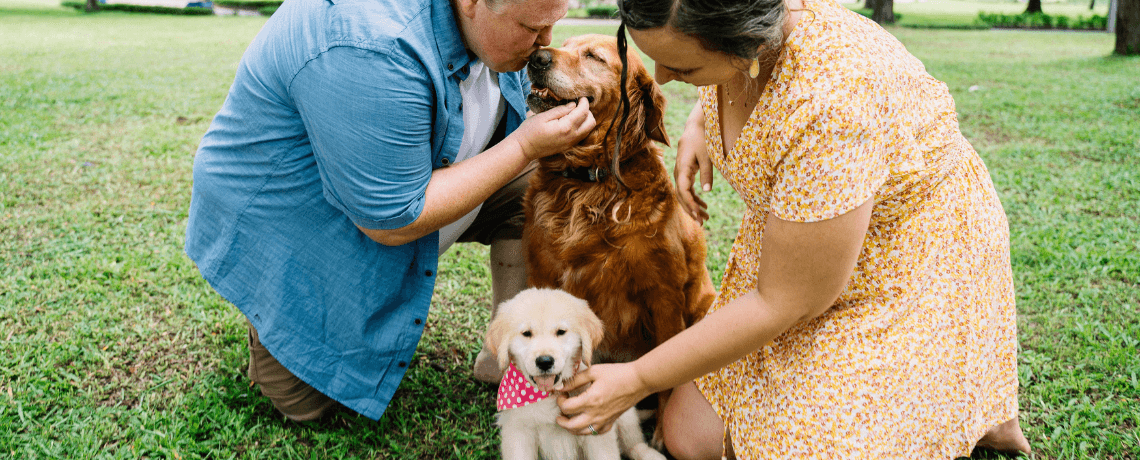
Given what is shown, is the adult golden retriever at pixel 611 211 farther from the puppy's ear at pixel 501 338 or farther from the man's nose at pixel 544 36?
the puppy's ear at pixel 501 338

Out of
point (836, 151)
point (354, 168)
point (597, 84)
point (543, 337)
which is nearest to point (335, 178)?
point (354, 168)

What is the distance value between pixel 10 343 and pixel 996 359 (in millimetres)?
3762

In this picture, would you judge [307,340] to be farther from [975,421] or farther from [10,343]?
[975,421]

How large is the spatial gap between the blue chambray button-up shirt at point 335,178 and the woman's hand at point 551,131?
0.75 feet

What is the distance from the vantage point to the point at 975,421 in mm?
2002

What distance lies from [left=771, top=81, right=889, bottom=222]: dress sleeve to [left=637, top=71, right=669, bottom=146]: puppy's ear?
2.95 ft

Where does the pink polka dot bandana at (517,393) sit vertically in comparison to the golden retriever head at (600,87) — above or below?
below

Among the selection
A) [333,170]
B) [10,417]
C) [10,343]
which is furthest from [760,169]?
[10,343]

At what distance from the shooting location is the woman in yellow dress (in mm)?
1601

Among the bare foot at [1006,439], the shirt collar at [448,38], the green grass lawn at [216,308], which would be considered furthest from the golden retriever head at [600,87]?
the bare foot at [1006,439]

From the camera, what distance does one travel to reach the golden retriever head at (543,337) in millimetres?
1995

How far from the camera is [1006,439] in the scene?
2.22 m

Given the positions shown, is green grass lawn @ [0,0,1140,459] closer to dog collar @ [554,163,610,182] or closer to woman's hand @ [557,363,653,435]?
woman's hand @ [557,363,653,435]

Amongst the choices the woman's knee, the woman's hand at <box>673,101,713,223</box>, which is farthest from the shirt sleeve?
the woman's knee
